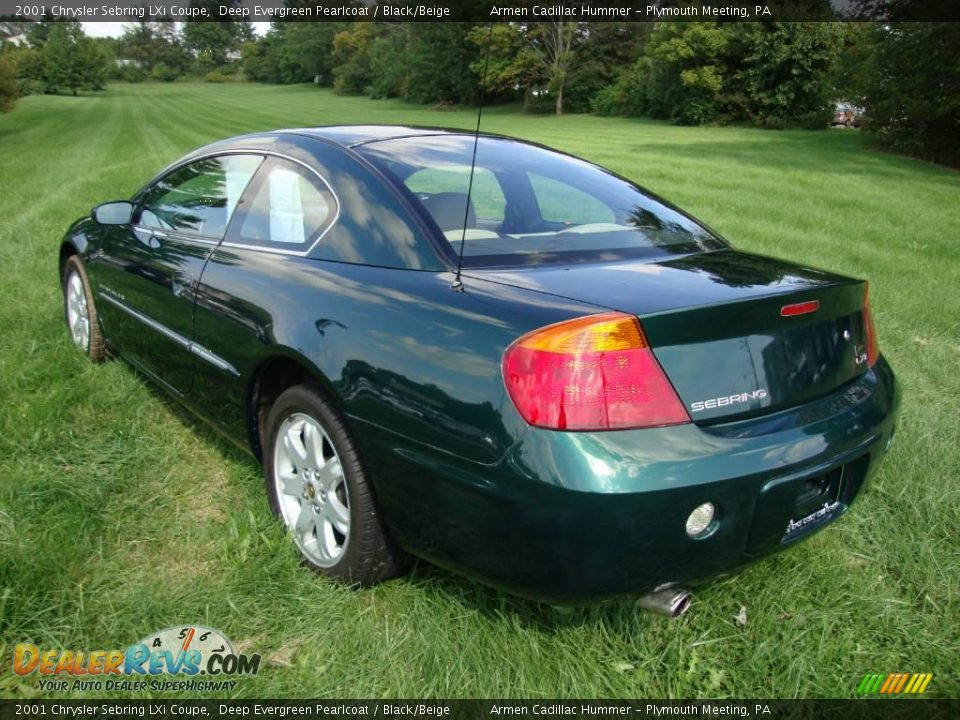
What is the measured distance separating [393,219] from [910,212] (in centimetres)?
1181

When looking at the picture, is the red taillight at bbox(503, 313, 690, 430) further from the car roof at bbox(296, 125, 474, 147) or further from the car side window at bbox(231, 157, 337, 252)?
the car roof at bbox(296, 125, 474, 147)

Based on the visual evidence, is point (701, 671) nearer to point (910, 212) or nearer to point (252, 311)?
point (252, 311)

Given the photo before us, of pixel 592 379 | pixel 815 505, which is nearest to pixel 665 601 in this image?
pixel 815 505

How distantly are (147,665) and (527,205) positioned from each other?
200cm

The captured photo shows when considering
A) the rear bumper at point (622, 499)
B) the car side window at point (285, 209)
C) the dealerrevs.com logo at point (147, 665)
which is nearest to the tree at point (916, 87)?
the car side window at point (285, 209)

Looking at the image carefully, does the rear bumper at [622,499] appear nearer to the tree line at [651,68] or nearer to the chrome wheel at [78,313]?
the chrome wheel at [78,313]

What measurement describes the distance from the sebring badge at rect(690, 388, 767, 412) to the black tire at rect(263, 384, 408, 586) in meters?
0.97

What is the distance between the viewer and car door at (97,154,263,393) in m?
3.11

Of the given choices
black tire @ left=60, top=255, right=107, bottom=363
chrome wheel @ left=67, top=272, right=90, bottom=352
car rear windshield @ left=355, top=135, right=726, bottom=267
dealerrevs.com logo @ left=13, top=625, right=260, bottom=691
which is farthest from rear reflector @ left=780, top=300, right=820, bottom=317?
chrome wheel @ left=67, top=272, right=90, bottom=352

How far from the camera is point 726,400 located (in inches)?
73.5

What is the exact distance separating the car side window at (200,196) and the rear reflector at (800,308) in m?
2.09

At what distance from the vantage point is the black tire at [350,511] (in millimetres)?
2232

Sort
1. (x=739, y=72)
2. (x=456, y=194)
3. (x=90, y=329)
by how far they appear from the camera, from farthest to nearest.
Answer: (x=739, y=72)
(x=90, y=329)
(x=456, y=194)

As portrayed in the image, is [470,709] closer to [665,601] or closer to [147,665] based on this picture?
[665,601]
